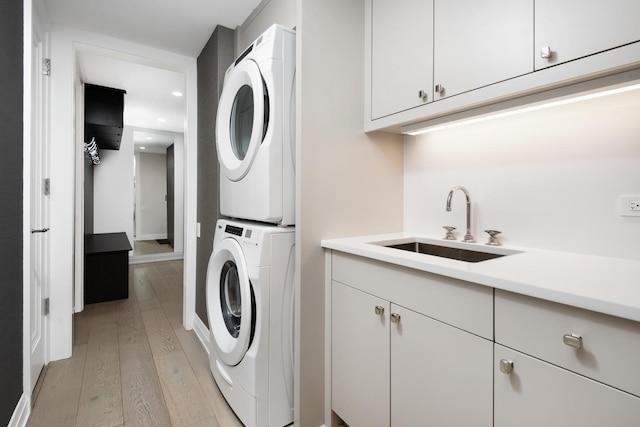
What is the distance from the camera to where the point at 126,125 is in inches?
195

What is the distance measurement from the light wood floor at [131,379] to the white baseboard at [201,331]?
4 cm

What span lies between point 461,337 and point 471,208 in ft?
2.45

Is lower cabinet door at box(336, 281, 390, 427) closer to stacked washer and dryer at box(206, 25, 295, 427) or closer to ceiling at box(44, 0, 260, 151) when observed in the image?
stacked washer and dryer at box(206, 25, 295, 427)

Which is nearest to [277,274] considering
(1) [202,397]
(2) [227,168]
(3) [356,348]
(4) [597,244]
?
(3) [356,348]

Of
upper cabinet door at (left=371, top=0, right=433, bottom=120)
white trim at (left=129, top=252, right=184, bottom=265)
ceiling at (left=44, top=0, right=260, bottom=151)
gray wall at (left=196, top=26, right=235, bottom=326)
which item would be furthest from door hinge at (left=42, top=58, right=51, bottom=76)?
white trim at (left=129, top=252, right=184, bottom=265)

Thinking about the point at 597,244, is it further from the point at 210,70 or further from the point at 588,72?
the point at 210,70

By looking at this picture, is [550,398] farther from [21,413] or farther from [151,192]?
[151,192]

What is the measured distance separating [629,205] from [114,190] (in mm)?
5597

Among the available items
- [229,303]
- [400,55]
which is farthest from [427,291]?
[229,303]

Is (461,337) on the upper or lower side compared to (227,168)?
lower

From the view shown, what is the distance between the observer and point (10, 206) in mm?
1380

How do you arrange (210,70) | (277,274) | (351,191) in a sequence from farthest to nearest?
(210,70)
(351,191)
(277,274)

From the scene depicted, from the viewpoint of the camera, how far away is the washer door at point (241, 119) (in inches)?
58.4

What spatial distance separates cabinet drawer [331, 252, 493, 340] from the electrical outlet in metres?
0.63
